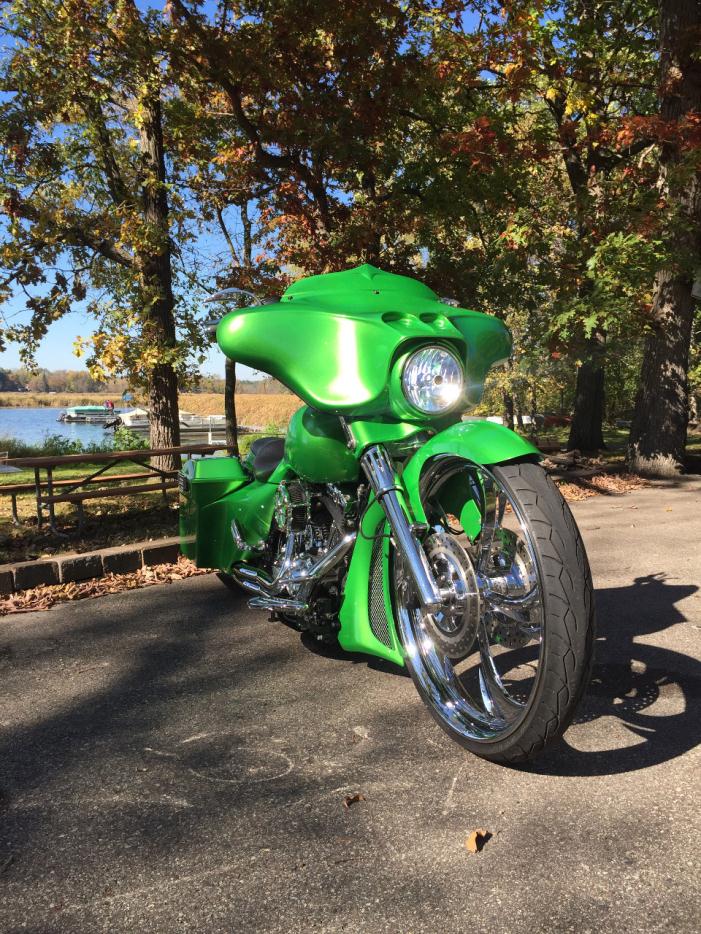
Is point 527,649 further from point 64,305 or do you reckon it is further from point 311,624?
point 64,305

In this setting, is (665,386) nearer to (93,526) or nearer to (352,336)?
(93,526)

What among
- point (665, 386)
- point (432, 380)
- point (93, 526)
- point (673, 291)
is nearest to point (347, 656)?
point (432, 380)

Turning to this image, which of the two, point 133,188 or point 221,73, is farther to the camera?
point 133,188

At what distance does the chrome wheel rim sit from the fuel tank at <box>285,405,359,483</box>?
41cm

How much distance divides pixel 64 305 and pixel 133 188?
2.04 meters

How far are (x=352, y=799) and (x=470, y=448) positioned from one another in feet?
3.90

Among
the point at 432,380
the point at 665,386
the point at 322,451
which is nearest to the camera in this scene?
the point at 432,380

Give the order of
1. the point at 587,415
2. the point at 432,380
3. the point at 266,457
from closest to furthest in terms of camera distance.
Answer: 1. the point at 432,380
2. the point at 266,457
3. the point at 587,415

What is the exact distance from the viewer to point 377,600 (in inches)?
111

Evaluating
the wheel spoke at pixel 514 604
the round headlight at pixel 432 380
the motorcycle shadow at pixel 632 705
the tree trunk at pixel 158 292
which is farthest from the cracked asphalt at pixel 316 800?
the tree trunk at pixel 158 292

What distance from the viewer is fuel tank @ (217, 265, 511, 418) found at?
2.69m

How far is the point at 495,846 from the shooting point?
1.98 meters

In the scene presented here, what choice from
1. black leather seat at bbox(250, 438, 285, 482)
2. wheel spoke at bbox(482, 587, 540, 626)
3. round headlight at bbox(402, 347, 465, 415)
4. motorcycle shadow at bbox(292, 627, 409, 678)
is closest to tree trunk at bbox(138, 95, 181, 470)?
black leather seat at bbox(250, 438, 285, 482)

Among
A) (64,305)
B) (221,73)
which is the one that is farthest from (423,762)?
(64,305)
